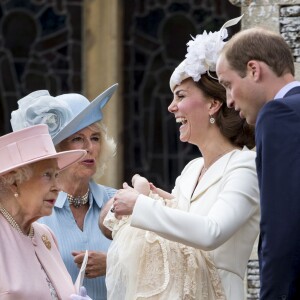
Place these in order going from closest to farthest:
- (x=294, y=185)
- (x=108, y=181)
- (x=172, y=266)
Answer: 1. (x=294, y=185)
2. (x=172, y=266)
3. (x=108, y=181)

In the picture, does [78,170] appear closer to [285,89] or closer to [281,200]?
[285,89]

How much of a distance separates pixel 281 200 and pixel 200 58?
1087 millimetres

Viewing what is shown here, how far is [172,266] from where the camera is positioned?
201 inches

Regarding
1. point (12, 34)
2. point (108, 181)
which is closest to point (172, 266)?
point (108, 181)

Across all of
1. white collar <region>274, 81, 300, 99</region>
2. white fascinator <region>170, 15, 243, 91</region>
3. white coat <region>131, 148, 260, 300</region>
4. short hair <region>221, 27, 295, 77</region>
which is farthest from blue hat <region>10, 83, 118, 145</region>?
white collar <region>274, 81, 300, 99</region>

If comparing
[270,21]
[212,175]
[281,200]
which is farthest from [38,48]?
[281,200]

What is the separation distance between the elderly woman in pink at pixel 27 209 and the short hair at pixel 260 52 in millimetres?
709

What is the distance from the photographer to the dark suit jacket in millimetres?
4332

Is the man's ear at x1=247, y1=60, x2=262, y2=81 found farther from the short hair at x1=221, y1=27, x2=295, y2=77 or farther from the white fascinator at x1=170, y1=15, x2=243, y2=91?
the white fascinator at x1=170, y1=15, x2=243, y2=91

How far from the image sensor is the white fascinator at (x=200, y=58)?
530 cm

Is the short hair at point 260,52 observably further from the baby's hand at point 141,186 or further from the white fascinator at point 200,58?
the baby's hand at point 141,186

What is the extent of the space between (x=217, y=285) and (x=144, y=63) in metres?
5.02

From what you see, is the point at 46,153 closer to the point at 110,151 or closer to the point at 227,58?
the point at 227,58

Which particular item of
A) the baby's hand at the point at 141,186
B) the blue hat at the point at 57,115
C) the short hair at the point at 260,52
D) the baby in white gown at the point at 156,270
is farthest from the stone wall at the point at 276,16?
the short hair at the point at 260,52
